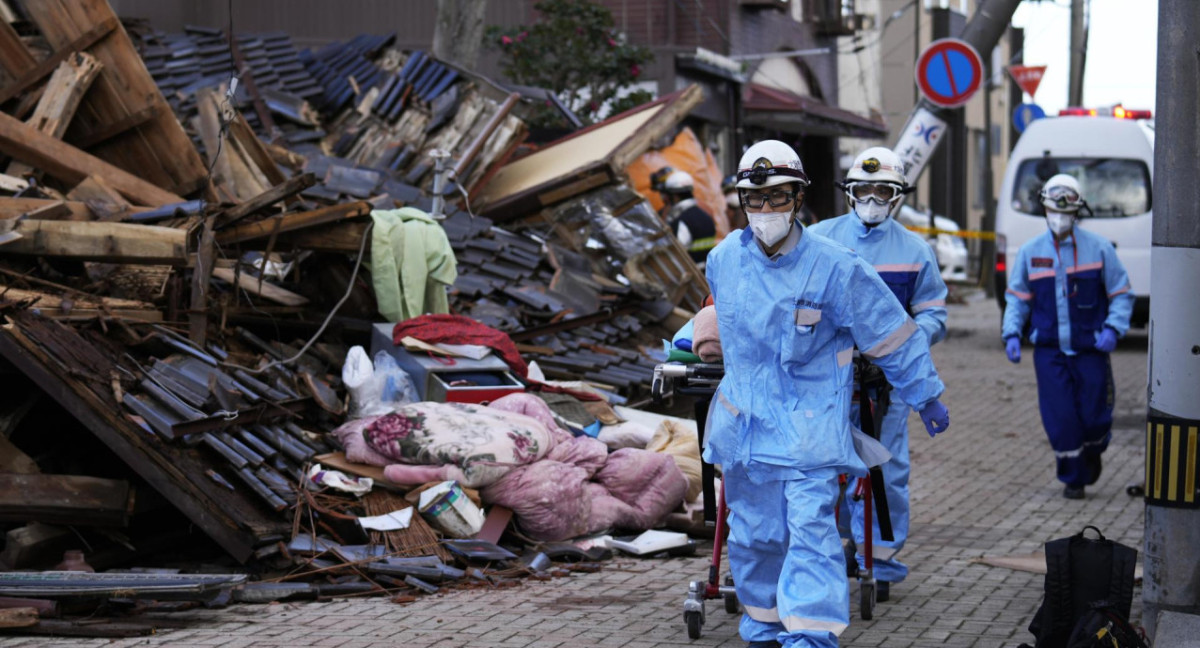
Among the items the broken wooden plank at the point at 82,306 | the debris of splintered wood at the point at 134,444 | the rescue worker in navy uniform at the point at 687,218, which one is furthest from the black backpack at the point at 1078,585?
the rescue worker in navy uniform at the point at 687,218

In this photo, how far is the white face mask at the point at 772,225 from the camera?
5.66 m

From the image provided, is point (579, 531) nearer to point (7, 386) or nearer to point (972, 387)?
point (7, 386)

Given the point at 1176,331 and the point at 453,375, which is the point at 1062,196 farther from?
the point at 1176,331

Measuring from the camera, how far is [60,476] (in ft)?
23.7

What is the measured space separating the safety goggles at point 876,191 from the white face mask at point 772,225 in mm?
1672

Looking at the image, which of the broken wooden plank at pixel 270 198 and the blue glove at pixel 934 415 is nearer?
the blue glove at pixel 934 415

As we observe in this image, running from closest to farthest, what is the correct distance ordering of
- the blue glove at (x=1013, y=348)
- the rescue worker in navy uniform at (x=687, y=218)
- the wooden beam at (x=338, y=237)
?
the wooden beam at (x=338, y=237) < the blue glove at (x=1013, y=348) < the rescue worker in navy uniform at (x=687, y=218)

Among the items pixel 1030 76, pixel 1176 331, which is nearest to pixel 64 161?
pixel 1176 331

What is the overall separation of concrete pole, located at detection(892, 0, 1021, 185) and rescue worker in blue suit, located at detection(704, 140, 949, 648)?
6.49 metres

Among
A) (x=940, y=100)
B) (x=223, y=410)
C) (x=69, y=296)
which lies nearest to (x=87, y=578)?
(x=223, y=410)

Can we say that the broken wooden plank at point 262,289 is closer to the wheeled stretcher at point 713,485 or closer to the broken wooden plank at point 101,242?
the broken wooden plank at point 101,242

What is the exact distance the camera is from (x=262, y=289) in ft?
33.7

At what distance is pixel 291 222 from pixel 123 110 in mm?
2684

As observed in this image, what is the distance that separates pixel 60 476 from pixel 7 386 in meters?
0.96
